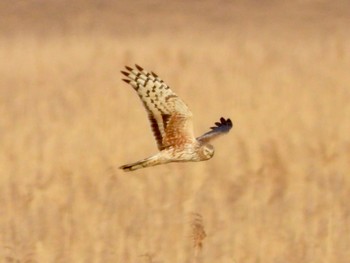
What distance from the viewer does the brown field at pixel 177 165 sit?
6.91 m

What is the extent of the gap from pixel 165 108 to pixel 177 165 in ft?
7.76

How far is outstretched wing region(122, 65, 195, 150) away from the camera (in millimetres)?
6258

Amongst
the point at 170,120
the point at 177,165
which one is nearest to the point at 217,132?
the point at 170,120

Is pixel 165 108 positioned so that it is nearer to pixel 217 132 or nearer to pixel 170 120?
pixel 170 120

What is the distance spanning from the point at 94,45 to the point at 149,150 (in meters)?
6.24

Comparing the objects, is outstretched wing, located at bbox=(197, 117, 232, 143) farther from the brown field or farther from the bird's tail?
the brown field

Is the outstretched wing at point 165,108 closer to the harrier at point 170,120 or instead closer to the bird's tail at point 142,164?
the harrier at point 170,120

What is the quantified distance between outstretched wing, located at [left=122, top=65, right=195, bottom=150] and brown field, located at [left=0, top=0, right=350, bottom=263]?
0.61 m

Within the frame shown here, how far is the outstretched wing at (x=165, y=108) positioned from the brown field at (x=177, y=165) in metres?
0.61

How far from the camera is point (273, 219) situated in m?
7.42

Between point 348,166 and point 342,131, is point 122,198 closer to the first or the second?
point 348,166

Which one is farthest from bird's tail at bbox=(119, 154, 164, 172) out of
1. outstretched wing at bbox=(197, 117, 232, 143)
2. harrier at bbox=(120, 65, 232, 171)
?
outstretched wing at bbox=(197, 117, 232, 143)

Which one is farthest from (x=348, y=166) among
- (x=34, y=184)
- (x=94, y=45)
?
(x=94, y=45)

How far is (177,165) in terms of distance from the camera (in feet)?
28.3
